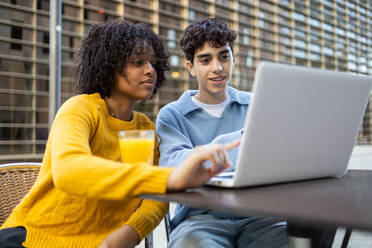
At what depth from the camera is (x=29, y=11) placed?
8320 mm

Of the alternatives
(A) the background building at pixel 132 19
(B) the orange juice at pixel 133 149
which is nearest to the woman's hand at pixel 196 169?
(B) the orange juice at pixel 133 149

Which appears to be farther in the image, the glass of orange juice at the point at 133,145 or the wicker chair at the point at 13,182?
the wicker chair at the point at 13,182

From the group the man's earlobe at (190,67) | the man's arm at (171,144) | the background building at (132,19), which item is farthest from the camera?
the background building at (132,19)

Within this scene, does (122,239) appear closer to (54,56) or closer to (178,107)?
(178,107)

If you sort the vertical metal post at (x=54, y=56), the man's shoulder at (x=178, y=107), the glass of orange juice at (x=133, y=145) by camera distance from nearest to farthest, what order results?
the glass of orange juice at (x=133, y=145) → the man's shoulder at (x=178, y=107) → the vertical metal post at (x=54, y=56)

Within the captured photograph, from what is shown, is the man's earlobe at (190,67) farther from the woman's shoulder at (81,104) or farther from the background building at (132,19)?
the background building at (132,19)

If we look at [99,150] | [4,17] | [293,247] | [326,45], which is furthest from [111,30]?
[4,17]

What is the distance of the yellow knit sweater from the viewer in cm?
54

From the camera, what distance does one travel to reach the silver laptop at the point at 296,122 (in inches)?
19.3

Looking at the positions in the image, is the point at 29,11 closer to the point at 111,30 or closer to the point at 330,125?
the point at 111,30

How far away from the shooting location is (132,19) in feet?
25.4

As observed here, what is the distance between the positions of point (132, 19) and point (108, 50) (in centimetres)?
730

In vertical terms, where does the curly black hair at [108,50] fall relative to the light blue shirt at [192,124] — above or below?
above

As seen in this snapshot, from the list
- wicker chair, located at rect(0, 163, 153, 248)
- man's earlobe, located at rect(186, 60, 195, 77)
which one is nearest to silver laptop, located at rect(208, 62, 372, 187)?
wicker chair, located at rect(0, 163, 153, 248)
